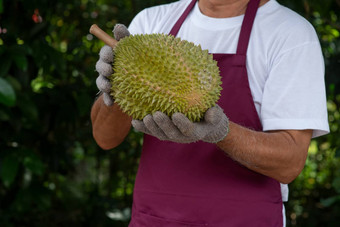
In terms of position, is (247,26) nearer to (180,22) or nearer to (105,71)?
(180,22)

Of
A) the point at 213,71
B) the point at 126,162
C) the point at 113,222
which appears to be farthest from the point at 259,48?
the point at 126,162

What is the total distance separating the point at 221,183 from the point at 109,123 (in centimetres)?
45

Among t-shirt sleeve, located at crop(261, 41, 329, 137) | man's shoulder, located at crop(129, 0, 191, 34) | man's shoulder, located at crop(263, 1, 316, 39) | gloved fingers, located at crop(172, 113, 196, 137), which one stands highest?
gloved fingers, located at crop(172, 113, 196, 137)

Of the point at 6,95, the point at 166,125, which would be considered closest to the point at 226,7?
the point at 166,125

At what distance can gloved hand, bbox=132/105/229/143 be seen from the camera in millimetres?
1222

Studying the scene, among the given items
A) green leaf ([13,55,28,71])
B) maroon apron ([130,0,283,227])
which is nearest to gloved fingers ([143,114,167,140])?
maroon apron ([130,0,283,227])

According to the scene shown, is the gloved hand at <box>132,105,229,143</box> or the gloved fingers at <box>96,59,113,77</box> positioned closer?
the gloved hand at <box>132,105,229,143</box>

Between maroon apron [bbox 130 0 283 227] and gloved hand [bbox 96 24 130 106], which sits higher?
gloved hand [bbox 96 24 130 106]

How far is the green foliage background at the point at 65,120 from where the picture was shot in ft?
7.85

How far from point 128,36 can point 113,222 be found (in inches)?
78.6

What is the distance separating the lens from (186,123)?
1210 mm

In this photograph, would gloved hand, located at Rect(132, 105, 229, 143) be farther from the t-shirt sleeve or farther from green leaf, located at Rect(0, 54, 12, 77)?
green leaf, located at Rect(0, 54, 12, 77)

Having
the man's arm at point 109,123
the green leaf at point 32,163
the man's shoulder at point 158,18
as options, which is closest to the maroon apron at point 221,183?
the man's arm at point 109,123

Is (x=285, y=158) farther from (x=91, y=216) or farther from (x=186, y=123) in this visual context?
(x=91, y=216)
